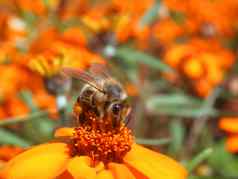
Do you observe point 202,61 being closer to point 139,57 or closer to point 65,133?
point 139,57

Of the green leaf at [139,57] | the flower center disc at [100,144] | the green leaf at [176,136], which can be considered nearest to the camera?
the flower center disc at [100,144]

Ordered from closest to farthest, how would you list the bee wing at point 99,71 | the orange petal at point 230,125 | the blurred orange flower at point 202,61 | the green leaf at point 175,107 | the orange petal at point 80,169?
the orange petal at point 80,169, the bee wing at point 99,71, the orange petal at point 230,125, the green leaf at point 175,107, the blurred orange flower at point 202,61

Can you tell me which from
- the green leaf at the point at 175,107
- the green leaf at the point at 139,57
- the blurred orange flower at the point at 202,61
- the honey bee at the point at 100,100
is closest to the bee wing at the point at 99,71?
the honey bee at the point at 100,100

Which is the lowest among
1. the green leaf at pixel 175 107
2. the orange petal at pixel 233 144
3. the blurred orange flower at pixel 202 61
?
the orange petal at pixel 233 144

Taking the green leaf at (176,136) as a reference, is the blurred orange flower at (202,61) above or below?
above

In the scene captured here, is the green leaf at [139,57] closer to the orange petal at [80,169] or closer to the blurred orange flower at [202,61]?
the blurred orange flower at [202,61]

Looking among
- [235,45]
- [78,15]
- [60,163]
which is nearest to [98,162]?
[60,163]

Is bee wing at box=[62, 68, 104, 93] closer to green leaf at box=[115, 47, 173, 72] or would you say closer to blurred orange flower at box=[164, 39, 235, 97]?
green leaf at box=[115, 47, 173, 72]

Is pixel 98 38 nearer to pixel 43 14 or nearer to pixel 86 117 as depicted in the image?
pixel 43 14
